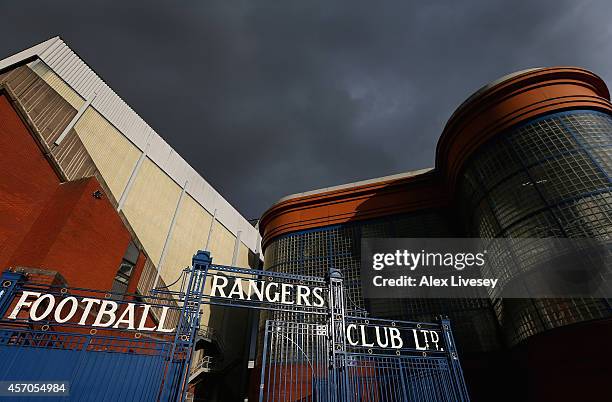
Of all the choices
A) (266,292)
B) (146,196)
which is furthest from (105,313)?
(146,196)

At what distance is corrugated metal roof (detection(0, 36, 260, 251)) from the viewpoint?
53.1 feet

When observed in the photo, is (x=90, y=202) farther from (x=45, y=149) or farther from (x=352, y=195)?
(x=352, y=195)

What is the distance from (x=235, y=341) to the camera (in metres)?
27.2

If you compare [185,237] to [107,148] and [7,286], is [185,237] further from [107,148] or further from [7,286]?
[7,286]

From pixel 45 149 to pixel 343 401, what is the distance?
13.9 m

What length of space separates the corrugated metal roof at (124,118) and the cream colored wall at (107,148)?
2.10 feet

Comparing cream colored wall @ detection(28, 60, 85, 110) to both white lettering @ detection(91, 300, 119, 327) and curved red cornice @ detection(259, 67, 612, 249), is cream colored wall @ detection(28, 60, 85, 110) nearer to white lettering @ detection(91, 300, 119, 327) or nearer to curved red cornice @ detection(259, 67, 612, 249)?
curved red cornice @ detection(259, 67, 612, 249)

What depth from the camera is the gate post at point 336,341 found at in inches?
290

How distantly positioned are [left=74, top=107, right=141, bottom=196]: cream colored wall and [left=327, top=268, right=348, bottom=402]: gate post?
15257mm

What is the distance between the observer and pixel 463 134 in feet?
45.4

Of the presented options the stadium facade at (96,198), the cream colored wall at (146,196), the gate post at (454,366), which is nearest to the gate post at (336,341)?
the gate post at (454,366)

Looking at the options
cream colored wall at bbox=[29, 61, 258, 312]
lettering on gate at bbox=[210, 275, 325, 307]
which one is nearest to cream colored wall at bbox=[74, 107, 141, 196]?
cream colored wall at bbox=[29, 61, 258, 312]

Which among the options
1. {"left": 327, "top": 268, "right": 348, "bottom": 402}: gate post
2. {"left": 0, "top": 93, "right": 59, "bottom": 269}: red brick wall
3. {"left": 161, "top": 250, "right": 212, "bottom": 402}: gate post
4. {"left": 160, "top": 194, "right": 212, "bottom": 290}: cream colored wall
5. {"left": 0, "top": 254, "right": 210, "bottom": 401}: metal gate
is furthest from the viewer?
{"left": 160, "top": 194, "right": 212, "bottom": 290}: cream colored wall

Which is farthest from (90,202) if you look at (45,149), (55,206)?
(45,149)
